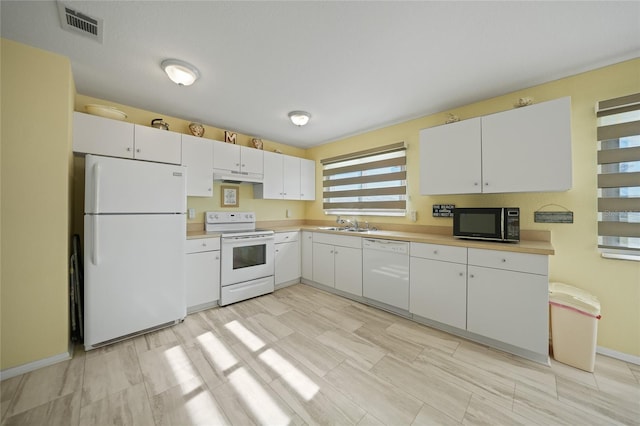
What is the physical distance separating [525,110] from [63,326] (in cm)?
433

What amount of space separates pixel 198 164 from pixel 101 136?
917mm

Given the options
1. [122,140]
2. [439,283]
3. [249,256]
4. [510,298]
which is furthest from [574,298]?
[122,140]

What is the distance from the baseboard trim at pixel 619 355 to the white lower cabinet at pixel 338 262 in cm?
215

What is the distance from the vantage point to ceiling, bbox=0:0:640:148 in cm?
142

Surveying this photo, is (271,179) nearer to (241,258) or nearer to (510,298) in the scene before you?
(241,258)

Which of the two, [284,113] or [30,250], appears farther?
[284,113]

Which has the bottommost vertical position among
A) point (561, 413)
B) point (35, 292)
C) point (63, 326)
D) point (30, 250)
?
point (561, 413)

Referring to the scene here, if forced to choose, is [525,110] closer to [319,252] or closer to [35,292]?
[319,252]

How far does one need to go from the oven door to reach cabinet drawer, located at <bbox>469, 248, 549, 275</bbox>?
2496 millimetres

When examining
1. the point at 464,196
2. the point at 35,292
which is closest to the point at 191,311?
the point at 35,292

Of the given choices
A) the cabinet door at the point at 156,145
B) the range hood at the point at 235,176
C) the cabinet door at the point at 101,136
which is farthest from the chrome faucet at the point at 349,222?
the cabinet door at the point at 101,136

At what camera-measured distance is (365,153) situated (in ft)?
11.8

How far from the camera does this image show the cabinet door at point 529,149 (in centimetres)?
191

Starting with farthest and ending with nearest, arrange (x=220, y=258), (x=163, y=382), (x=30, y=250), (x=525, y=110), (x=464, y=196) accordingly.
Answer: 1. (x=220, y=258)
2. (x=464, y=196)
3. (x=525, y=110)
4. (x=30, y=250)
5. (x=163, y=382)
